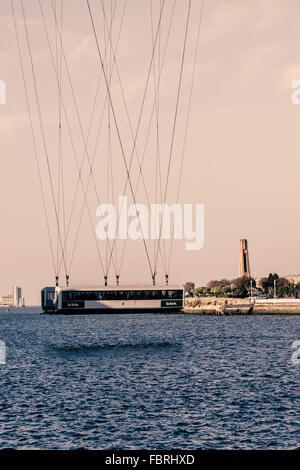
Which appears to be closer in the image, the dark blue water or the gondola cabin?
the dark blue water

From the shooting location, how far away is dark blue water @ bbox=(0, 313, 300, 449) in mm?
46812

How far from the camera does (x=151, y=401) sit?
64.6 m

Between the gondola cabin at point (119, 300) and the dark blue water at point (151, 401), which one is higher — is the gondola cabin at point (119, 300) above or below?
above

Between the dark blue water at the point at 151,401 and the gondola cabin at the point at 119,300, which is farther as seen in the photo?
the gondola cabin at the point at 119,300

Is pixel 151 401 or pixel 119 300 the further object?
pixel 119 300

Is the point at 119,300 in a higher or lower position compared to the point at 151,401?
higher

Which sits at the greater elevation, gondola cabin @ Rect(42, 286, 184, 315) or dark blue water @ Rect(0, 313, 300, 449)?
gondola cabin @ Rect(42, 286, 184, 315)

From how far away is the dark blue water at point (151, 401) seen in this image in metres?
46.8

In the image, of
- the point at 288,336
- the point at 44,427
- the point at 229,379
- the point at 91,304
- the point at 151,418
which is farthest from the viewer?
the point at 288,336
